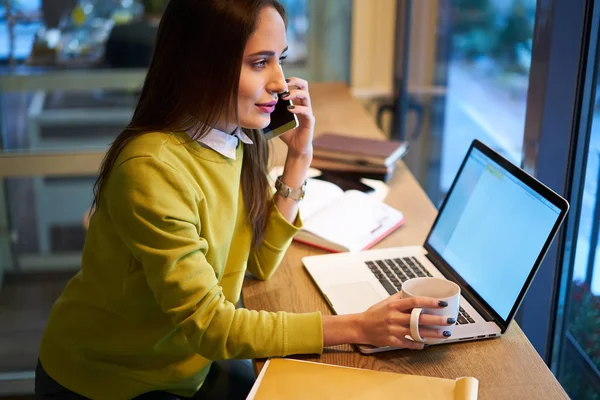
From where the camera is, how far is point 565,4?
4.37 ft

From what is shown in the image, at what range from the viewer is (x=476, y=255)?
126cm

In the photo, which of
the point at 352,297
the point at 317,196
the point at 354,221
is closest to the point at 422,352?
the point at 352,297

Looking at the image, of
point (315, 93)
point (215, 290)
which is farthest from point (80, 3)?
point (215, 290)

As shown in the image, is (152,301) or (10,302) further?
(10,302)

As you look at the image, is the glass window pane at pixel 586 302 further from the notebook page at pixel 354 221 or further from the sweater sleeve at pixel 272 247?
the sweater sleeve at pixel 272 247

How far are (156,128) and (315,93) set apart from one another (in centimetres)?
183

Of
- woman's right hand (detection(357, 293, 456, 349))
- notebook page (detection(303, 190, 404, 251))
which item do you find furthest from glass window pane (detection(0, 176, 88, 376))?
woman's right hand (detection(357, 293, 456, 349))

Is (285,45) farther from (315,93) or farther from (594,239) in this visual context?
(315,93)

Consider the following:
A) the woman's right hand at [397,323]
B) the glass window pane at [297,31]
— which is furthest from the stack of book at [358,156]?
the glass window pane at [297,31]

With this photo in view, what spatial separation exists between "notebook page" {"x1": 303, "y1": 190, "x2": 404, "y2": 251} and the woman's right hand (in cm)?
40

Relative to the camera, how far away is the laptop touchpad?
1.24 m

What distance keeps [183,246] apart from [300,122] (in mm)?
513

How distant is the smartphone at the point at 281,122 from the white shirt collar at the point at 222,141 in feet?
0.54

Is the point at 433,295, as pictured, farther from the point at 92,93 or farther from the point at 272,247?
the point at 92,93
